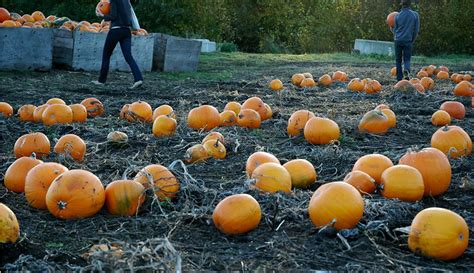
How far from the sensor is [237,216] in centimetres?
325

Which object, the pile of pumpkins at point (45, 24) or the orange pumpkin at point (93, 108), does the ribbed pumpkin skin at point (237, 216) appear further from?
the pile of pumpkins at point (45, 24)

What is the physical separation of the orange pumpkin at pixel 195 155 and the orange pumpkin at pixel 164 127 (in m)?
1.10

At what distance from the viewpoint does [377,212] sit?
136 inches

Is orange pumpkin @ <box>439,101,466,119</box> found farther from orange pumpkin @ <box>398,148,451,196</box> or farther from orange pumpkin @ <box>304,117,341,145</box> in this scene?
orange pumpkin @ <box>398,148,451,196</box>

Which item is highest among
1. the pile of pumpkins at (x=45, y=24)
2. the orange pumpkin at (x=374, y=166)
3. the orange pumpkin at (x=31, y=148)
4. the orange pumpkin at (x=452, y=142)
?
the pile of pumpkins at (x=45, y=24)

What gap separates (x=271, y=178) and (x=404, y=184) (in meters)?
0.81

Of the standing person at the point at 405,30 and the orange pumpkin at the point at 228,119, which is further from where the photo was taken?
the standing person at the point at 405,30

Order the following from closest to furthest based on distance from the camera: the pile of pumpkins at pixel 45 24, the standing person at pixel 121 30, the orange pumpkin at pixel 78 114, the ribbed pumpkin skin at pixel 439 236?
the ribbed pumpkin skin at pixel 439 236 → the orange pumpkin at pixel 78 114 → the standing person at pixel 121 30 → the pile of pumpkins at pixel 45 24

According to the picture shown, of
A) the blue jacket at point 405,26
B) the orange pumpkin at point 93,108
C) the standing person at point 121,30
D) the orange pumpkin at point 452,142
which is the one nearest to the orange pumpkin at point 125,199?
the orange pumpkin at point 452,142

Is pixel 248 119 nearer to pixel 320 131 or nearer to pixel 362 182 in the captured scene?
pixel 320 131

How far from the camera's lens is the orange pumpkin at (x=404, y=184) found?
374cm

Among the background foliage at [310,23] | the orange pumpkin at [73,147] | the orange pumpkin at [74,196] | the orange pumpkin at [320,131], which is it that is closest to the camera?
the orange pumpkin at [74,196]

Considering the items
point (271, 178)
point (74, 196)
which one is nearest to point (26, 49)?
point (74, 196)

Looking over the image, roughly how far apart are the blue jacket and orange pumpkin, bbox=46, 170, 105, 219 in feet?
35.1
